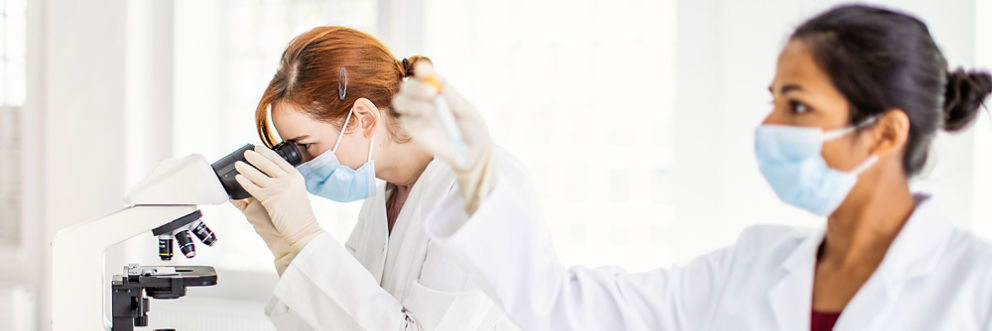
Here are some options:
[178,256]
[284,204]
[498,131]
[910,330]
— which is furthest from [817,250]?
[178,256]

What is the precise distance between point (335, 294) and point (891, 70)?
3.35 feet

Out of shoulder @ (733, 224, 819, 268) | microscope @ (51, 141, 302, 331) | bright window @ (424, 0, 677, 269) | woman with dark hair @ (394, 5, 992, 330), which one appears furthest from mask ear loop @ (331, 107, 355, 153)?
bright window @ (424, 0, 677, 269)

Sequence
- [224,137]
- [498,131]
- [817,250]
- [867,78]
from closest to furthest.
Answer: [867,78]
[817,250]
[498,131]
[224,137]

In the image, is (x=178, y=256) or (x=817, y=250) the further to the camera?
(x=178, y=256)

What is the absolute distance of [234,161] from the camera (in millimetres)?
1623

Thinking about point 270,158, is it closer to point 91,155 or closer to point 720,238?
point 720,238

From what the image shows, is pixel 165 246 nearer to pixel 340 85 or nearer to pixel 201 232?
pixel 201 232

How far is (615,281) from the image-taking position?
1.24 m

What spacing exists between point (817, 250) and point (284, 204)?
101 cm

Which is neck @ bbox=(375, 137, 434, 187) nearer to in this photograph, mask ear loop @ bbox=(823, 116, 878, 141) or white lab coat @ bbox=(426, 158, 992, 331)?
white lab coat @ bbox=(426, 158, 992, 331)

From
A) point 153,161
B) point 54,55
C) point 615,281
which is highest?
point 54,55

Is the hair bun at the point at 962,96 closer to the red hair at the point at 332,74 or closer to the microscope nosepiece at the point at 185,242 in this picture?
the red hair at the point at 332,74

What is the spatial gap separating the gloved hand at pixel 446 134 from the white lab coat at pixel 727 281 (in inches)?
1.1

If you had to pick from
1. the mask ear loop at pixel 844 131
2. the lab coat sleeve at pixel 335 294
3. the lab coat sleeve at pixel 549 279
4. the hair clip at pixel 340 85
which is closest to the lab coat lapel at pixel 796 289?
the lab coat sleeve at pixel 549 279
